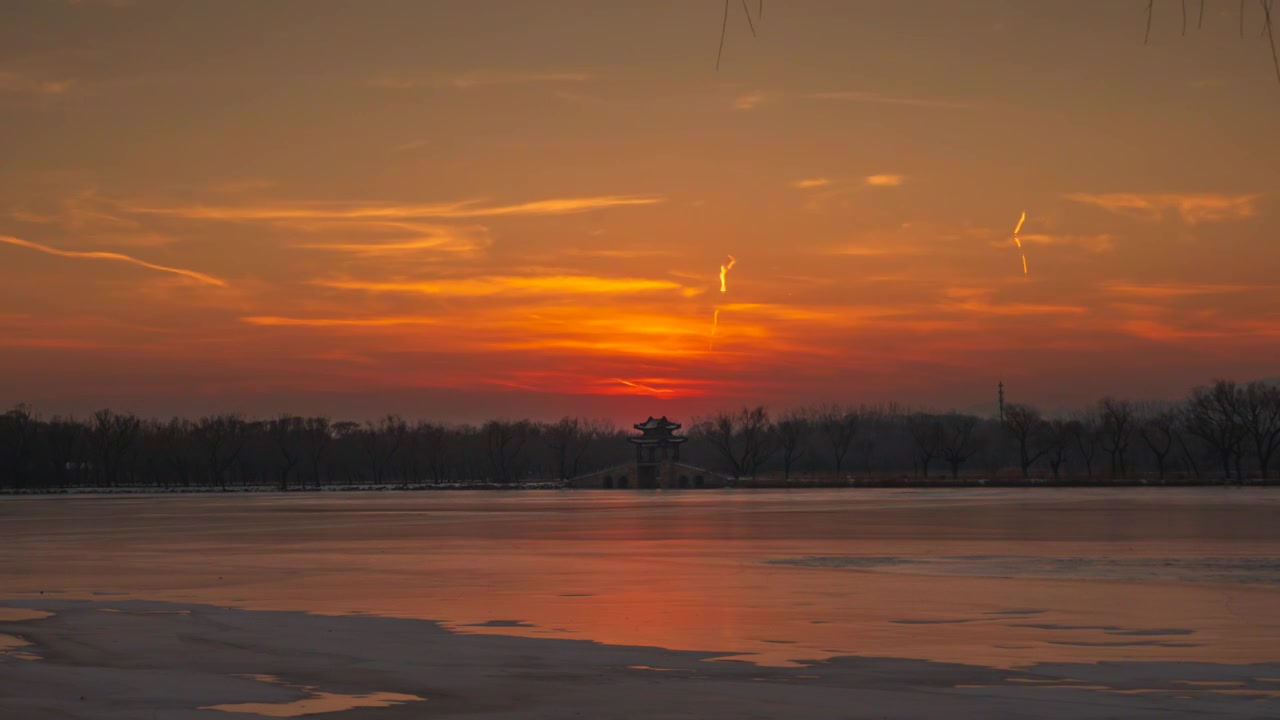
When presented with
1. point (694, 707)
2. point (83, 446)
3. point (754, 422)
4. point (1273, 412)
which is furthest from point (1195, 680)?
point (83, 446)

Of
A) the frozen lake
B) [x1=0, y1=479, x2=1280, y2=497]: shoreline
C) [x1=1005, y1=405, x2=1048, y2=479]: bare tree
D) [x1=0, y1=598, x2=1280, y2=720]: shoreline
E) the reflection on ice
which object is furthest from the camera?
[x1=1005, y1=405, x2=1048, y2=479]: bare tree

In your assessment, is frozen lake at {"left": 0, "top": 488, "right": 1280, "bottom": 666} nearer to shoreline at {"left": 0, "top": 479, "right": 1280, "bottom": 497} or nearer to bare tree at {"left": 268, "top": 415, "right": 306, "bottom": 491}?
shoreline at {"left": 0, "top": 479, "right": 1280, "bottom": 497}

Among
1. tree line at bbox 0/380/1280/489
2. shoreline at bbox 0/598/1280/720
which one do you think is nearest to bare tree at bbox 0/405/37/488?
tree line at bbox 0/380/1280/489

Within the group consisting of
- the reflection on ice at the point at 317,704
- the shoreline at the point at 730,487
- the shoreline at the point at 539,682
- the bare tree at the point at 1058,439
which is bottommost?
the reflection on ice at the point at 317,704

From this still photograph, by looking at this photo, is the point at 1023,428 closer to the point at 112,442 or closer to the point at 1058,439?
the point at 1058,439

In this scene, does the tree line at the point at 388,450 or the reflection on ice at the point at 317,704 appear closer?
the reflection on ice at the point at 317,704

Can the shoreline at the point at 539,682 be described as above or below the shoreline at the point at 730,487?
below

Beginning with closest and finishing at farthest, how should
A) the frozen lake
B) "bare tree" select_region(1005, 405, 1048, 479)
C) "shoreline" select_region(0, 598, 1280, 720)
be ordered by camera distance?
"shoreline" select_region(0, 598, 1280, 720) < the frozen lake < "bare tree" select_region(1005, 405, 1048, 479)

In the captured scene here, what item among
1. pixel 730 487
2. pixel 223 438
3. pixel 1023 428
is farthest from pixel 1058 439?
pixel 223 438

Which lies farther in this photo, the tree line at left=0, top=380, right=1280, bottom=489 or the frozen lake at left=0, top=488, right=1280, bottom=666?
the tree line at left=0, top=380, right=1280, bottom=489

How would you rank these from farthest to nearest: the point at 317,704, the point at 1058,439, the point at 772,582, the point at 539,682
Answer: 1. the point at 1058,439
2. the point at 772,582
3. the point at 539,682
4. the point at 317,704

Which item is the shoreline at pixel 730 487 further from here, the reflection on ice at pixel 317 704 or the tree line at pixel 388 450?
the reflection on ice at pixel 317 704

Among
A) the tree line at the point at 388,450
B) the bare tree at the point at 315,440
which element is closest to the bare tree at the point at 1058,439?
the tree line at the point at 388,450

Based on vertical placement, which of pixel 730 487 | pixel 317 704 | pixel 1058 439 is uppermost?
pixel 1058 439
